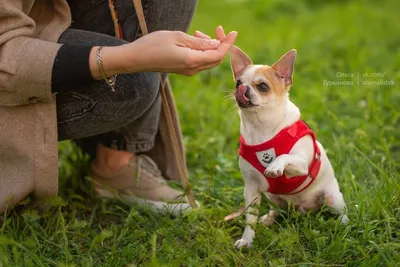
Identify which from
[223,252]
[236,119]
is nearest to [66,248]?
[223,252]

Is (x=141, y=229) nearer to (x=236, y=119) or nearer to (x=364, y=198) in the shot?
(x=364, y=198)

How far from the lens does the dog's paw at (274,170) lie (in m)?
1.83

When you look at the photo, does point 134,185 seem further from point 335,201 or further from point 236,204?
point 335,201

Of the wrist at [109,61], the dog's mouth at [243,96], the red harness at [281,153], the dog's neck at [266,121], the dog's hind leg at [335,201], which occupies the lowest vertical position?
the dog's hind leg at [335,201]

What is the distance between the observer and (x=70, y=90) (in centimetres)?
189

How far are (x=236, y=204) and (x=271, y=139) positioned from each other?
47 cm

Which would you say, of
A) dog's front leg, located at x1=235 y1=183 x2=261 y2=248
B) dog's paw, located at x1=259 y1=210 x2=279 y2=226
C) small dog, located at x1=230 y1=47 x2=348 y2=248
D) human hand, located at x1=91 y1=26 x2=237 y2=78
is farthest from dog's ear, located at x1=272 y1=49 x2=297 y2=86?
dog's paw, located at x1=259 y1=210 x2=279 y2=226

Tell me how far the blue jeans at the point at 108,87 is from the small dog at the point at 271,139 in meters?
0.32

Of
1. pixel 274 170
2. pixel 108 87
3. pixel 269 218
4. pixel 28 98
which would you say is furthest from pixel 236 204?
pixel 28 98

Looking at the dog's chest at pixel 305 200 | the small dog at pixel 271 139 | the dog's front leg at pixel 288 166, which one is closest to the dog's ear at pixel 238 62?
the small dog at pixel 271 139

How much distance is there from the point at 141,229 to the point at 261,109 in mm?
580

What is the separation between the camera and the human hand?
173 cm

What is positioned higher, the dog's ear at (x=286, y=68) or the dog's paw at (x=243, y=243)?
the dog's ear at (x=286, y=68)

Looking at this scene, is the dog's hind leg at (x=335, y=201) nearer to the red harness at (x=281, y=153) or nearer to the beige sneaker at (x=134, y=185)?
the red harness at (x=281, y=153)
